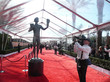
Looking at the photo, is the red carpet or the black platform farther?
the black platform

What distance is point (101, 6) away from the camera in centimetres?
667

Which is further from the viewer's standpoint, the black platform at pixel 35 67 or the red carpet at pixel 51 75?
the black platform at pixel 35 67

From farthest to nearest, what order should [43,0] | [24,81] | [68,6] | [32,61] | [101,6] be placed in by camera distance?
[43,0], [68,6], [101,6], [32,61], [24,81]

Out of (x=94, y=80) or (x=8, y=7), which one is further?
(x=8, y=7)

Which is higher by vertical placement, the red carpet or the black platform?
the black platform

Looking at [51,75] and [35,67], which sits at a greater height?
[35,67]

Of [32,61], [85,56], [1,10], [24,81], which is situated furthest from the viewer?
[1,10]

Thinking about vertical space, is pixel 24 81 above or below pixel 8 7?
below

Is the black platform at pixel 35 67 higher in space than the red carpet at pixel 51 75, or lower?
higher

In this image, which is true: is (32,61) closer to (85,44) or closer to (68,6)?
(85,44)

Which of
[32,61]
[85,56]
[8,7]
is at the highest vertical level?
[8,7]

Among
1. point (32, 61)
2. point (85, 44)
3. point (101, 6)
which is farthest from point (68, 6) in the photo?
point (85, 44)

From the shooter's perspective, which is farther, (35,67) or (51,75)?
(51,75)

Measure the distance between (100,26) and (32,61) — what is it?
607 centimetres
